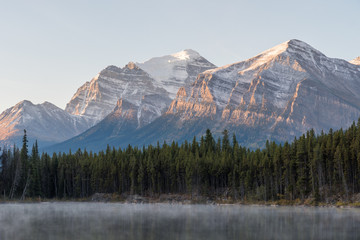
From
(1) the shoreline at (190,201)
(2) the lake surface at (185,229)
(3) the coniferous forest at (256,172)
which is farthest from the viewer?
(3) the coniferous forest at (256,172)

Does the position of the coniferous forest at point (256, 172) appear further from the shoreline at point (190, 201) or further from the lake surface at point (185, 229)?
the lake surface at point (185, 229)

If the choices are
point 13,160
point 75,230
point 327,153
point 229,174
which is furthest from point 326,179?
point 13,160

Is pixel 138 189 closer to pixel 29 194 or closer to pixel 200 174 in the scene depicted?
pixel 200 174

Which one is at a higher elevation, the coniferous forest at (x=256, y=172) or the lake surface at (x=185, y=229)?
the coniferous forest at (x=256, y=172)

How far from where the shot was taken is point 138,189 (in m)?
199

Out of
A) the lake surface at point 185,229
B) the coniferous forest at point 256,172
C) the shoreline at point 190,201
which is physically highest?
the coniferous forest at point 256,172

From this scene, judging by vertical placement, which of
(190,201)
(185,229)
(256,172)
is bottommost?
(185,229)

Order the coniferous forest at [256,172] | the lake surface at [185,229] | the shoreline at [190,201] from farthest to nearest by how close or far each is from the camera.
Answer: the coniferous forest at [256,172], the shoreline at [190,201], the lake surface at [185,229]

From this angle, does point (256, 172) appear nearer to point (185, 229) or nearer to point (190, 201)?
point (190, 201)

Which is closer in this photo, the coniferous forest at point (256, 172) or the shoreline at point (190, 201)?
the shoreline at point (190, 201)

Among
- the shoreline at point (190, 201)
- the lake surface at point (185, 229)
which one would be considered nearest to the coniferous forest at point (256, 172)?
the shoreline at point (190, 201)

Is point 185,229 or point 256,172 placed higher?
point 256,172

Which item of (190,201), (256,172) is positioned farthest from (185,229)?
(190,201)

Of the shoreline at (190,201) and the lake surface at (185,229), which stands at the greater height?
the shoreline at (190,201)
